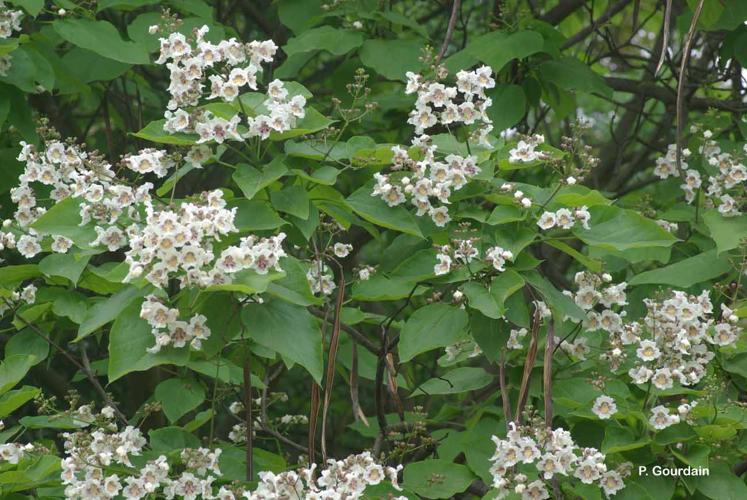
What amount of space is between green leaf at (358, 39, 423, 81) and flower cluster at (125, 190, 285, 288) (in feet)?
4.32

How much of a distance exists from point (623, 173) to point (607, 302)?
2.12 meters

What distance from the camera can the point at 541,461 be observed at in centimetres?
242

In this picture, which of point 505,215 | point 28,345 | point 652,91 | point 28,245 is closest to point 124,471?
point 28,345

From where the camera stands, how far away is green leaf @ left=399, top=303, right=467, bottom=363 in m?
2.43

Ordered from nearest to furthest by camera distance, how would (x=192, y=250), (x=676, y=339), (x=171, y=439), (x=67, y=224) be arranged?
(x=192, y=250) < (x=67, y=224) < (x=676, y=339) < (x=171, y=439)

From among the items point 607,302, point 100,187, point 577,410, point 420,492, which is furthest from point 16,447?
point 607,302

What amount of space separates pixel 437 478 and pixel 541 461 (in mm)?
319

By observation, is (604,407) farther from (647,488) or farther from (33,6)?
(33,6)

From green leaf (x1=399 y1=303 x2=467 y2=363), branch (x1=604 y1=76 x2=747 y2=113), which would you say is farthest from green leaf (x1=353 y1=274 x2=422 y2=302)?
branch (x1=604 y1=76 x2=747 y2=113)

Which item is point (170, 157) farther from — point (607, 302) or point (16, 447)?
point (607, 302)

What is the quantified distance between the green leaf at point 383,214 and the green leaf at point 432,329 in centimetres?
18

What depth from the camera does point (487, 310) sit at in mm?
2312

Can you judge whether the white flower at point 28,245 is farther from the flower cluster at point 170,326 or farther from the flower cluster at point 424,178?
the flower cluster at point 424,178

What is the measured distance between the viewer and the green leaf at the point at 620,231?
239 cm
